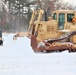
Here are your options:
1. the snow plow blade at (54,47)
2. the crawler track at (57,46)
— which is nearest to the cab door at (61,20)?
the crawler track at (57,46)

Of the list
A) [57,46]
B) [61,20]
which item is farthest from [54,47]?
[61,20]

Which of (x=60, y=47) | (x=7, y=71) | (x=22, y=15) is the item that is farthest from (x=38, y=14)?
(x=22, y=15)

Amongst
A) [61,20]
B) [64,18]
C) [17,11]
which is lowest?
[17,11]

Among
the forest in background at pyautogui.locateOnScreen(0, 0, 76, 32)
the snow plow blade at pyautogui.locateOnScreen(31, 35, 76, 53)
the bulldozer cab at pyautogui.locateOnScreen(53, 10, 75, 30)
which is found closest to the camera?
the snow plow blade at pyautogui.locateOnScreen(31, 35, 76, 53)

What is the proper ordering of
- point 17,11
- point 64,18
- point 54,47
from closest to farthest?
point 54,47
point 64,18
point 17,11

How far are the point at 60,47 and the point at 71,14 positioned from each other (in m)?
2.16

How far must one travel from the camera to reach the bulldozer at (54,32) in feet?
56.0

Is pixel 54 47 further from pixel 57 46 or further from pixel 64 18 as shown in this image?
pixel 64 18

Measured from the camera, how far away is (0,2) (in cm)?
6291

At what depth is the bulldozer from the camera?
17.1 meters

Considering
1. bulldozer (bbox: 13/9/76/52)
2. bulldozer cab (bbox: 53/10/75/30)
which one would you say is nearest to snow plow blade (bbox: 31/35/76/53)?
bulldozer (bbox: 13/9/76/52)

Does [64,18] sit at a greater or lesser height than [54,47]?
greater

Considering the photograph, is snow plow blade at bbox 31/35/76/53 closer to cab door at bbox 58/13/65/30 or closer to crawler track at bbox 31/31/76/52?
crawler track at bbox 31/31/76/52

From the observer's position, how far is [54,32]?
17906 mm
